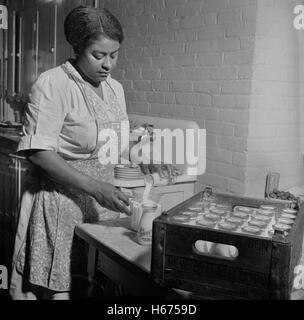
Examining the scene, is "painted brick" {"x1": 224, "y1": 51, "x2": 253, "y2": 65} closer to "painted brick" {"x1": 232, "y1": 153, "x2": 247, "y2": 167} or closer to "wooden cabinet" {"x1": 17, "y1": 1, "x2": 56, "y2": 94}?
"painted brick" {"x1": 232, "y1": 153, "x2": 247, "y2": 167}

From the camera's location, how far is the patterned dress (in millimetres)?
1680

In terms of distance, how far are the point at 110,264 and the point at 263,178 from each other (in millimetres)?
1707

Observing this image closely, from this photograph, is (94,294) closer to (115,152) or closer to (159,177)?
(115,152)

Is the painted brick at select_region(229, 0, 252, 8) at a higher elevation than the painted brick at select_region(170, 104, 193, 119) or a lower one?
higher

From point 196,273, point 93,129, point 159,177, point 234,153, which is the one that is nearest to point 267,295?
point 196,273

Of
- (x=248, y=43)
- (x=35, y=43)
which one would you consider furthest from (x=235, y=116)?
(x=35, y=43)

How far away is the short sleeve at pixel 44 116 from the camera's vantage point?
64.7 inches

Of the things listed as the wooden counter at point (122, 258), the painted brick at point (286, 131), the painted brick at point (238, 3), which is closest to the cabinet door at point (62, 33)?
the painted brick at point (238, 3)

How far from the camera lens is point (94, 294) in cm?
172

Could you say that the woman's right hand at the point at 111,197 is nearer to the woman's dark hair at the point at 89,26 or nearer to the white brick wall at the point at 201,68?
the woman's dark hair at the point at 89,26

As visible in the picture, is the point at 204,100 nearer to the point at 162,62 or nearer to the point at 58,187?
the point at 162,62

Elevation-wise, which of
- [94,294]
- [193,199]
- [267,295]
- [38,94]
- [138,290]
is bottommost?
[94,294]

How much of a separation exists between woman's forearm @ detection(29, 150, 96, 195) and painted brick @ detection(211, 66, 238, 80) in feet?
5.27

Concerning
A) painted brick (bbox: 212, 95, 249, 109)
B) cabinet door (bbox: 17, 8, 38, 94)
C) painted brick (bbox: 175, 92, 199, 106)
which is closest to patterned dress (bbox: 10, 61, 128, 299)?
painted brick (bbox: 212, 95, 249, 109)
